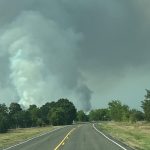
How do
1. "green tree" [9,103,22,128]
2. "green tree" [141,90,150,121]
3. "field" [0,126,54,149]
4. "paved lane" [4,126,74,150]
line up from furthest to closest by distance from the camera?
"green tree" [9,103,22,128] → "green tree" [141,90,150,121] → "field" [0,126,54,149] → "paved lane" [4,126,74,150]

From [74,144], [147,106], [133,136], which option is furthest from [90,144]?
[147,106]

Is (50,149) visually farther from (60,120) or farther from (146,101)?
(60,120)

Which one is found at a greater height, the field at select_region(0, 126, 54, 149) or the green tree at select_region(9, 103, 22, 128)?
the green tree at select_region(9, 103, 22, 128)

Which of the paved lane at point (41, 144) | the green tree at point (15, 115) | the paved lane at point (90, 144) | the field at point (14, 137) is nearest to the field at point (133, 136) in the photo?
the paved lane at point (90, 144)

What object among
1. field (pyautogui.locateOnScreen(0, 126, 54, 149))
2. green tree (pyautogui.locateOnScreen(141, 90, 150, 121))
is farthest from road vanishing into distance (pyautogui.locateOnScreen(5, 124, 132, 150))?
green tree (pyautogui.locateOnScreen(141, 90, 150, 121))

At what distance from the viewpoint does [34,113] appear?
611ft

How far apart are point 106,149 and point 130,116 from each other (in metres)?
124

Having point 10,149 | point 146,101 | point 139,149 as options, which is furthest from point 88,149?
point 146,101

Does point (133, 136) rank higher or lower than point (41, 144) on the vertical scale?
higher

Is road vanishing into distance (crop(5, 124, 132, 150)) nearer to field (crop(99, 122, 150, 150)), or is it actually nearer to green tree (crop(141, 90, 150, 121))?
field (crop(99, 122, 150, 150))

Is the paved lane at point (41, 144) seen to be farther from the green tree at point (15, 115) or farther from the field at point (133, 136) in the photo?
the green tree at point (15, 115)

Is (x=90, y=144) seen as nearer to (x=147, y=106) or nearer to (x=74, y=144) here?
(x=74, y=144)

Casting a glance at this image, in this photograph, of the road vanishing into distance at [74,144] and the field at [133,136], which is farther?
the field at [133,136]

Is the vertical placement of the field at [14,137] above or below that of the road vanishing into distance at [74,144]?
above
